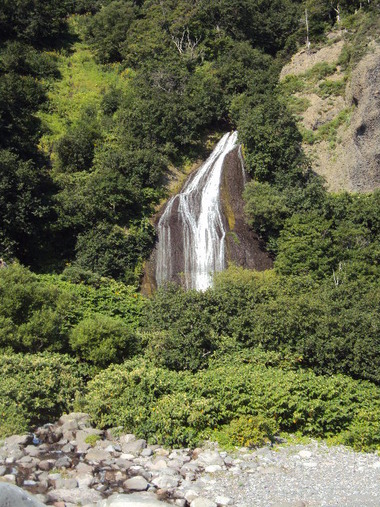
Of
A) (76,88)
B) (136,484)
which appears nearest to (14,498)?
(136,484)

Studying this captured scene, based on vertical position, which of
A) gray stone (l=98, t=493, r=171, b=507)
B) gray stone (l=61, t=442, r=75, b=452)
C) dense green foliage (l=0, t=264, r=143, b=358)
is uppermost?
dense green foliage (l=0, t=264, r=143, b=358)

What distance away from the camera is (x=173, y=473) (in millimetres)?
10094

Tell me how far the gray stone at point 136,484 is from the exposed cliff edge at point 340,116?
2468 centimetres

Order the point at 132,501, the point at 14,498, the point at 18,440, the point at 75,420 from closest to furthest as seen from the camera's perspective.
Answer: the point at 14,498, the point at 132,501, the point at 18,440, the point at 75,420

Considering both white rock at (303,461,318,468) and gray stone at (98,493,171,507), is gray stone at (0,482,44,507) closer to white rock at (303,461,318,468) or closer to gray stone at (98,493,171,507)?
gray stone at (98,493,171,507)

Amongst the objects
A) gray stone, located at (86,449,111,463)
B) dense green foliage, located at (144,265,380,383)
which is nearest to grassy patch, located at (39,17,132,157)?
dense green foliage, located at (144,265,380,383)

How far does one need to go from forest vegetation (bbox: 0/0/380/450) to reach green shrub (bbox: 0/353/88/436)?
0.15ft

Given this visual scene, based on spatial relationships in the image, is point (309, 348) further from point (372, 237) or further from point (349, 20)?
point (349, 20)

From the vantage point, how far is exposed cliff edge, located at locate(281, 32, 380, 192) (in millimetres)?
31344

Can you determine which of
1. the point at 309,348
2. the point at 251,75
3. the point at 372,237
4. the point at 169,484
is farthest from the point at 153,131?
the point at 169,484

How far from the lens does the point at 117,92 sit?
1462 inches

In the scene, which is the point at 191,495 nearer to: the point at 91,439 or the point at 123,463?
the point at 123,463

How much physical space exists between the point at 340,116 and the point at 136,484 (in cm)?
3026

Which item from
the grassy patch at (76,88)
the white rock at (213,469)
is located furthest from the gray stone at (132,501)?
the grassy patch at (76,88)
